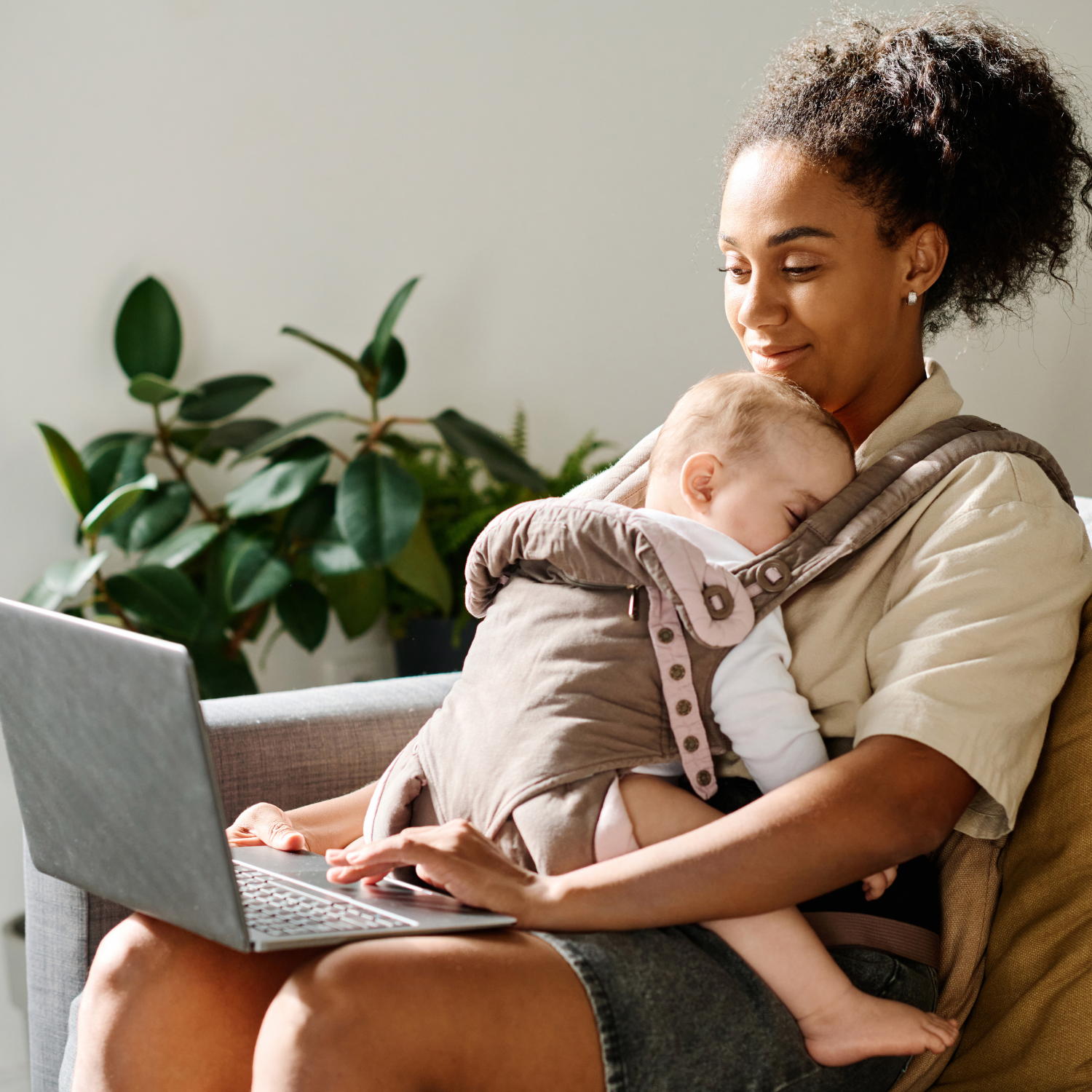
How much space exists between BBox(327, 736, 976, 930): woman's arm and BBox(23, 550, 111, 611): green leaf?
1.56 metres

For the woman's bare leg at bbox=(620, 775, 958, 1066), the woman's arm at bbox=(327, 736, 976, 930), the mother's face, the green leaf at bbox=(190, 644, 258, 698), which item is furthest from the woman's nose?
the green leaf at bbox=(190, 644, 258, 698)

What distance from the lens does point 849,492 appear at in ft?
3.60

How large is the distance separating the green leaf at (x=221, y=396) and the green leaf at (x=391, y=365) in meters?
0.23

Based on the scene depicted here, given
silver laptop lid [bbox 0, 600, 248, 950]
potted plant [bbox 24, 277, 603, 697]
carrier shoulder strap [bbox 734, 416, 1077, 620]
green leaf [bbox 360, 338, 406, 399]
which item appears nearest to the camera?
silver laptop lid [bbox 0, 600, 248, 950]

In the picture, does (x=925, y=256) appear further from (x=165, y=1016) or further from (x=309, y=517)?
(x=309, y=517)

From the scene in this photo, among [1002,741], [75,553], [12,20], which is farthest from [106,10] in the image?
[1002,741]

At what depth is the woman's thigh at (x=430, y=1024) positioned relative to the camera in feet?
2.63

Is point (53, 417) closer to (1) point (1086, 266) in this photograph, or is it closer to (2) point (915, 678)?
(2) point (915, 678)

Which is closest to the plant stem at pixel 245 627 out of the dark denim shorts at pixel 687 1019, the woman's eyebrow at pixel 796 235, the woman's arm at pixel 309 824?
the woman's arm at pixel 309 824

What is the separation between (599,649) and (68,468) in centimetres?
169

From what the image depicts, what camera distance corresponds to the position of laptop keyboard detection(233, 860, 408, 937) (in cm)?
85

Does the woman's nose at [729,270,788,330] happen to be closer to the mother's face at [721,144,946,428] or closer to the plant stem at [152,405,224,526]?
the mother's face at [721,144,946,428]

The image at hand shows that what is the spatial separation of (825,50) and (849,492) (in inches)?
21.5

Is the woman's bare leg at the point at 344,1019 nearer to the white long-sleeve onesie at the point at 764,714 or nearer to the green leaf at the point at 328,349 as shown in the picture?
the white long-sleeve onesie at the point at 764,714
